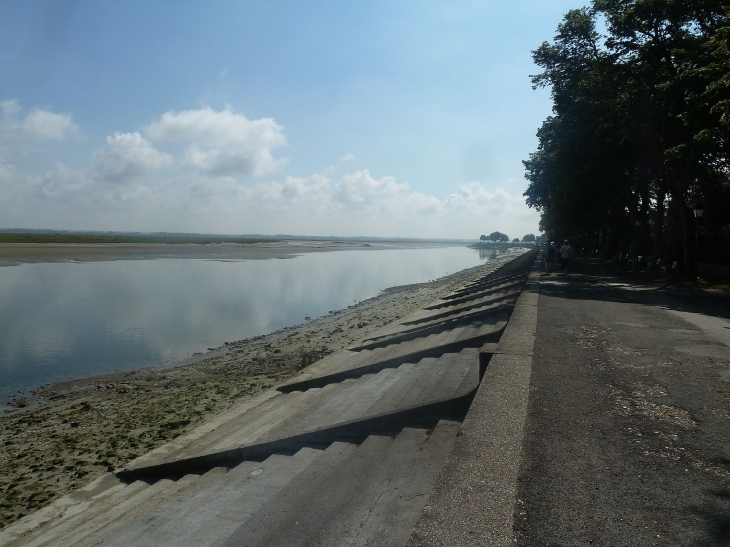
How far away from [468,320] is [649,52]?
18422 mm

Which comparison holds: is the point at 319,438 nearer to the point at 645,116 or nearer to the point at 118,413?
the point at 118,413

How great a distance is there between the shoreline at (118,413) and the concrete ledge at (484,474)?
6425 mm

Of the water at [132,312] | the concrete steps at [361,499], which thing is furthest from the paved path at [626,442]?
the water at [132,312]

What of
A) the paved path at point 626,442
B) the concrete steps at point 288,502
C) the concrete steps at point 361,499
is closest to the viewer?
the paved path at point 626,442

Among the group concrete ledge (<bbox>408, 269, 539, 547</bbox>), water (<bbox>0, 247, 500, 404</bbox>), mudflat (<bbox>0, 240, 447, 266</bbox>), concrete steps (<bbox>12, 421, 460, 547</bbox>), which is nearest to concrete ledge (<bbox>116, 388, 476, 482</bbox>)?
concrete steps (<bbox>12, 421, 460, 547</bbox>)

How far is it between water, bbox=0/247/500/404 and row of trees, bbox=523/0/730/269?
55.3 ft

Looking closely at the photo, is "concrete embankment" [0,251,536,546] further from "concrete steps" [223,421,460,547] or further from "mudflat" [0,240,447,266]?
"mudflat" [0,240,447,266]

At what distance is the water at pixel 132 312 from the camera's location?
55.3 ft

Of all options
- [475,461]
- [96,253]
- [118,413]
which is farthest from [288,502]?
[96,253]

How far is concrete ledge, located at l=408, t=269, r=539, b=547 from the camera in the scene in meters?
3.42

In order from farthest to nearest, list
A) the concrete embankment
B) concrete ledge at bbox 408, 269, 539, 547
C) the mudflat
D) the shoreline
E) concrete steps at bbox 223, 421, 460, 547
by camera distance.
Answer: the mudflat < the shoreline < concrete steps at bbox 223, 421, 460, 547 < the concrete embankment < concrete ledge at bbox 408, 269, 539, 547

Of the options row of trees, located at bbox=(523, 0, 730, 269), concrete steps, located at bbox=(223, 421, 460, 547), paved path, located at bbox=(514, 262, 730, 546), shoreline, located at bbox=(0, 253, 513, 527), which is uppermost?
row of trees, located at bbox=(523, 0, 730, 269)

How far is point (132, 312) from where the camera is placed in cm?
2559

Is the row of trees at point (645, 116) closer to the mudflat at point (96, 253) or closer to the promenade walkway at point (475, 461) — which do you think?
the promenade walkway at point (475, 461)
